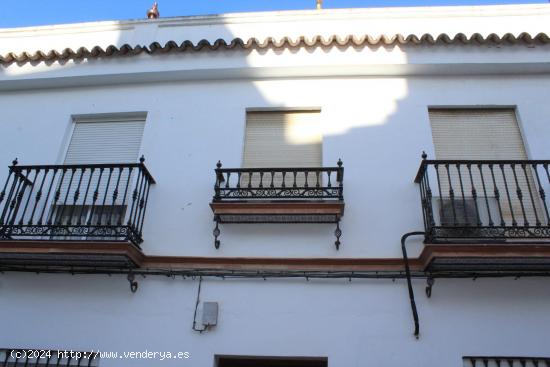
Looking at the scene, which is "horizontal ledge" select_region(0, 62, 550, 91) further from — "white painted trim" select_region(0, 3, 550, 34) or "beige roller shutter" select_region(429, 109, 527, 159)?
"white painted trim" select_region(0, 3, 550, 34)

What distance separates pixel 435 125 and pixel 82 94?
4588mm

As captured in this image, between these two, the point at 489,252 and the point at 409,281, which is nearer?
the point at 489,252

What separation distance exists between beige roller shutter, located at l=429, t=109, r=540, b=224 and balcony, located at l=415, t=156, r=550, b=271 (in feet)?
0.04

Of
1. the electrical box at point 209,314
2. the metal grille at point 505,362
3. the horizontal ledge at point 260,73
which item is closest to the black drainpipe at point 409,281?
the metal grille at point 505,362

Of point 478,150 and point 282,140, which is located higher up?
point 282,140

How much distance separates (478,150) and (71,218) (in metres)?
4.67

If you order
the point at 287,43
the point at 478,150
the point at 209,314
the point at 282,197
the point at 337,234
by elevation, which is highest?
the point at 287,43

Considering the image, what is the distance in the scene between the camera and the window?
4.23 meters

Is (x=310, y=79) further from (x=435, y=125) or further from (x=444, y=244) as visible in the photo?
(x=444, y=244)

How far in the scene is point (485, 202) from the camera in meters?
4.74

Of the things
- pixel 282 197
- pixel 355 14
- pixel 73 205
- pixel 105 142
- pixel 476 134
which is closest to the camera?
pixel 282 197

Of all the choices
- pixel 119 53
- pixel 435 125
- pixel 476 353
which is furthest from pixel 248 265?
pixel 119 53

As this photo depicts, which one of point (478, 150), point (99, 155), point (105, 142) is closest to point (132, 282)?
point (99, 155)

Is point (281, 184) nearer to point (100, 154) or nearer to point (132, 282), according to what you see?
point (132, 282)
